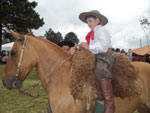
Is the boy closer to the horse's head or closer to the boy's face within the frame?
the boy's face

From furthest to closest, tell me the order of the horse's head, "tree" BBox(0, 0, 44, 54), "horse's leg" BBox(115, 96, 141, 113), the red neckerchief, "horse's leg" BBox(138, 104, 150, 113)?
"tree" BBox(0, 0, 44, 54) → "horse's leg" BBox(138, 104, 150, 113) → "horse's leg" BBox(115, 96, 141, 113) → the red neckerchief → the horse's head

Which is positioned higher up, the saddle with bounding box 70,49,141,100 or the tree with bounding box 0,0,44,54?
the tree with bounding box 0,0,44,54

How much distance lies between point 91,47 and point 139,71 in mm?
1384

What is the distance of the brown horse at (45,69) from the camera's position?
2.50 m

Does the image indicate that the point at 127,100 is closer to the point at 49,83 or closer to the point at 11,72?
the point at 49,83

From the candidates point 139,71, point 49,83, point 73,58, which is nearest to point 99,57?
point 73,58

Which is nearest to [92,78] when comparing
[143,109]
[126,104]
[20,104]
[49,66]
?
[49,66]

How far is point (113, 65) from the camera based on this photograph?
2.84 meters

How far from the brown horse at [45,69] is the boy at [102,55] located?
0.37 metres

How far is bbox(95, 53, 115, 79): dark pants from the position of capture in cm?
255

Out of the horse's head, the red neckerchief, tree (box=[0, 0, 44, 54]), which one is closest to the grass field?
the horse's head

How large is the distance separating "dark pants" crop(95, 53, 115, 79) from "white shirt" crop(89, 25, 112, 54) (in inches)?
4.4

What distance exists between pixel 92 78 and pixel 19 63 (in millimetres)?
1242

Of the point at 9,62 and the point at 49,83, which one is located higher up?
the point at 9,62
